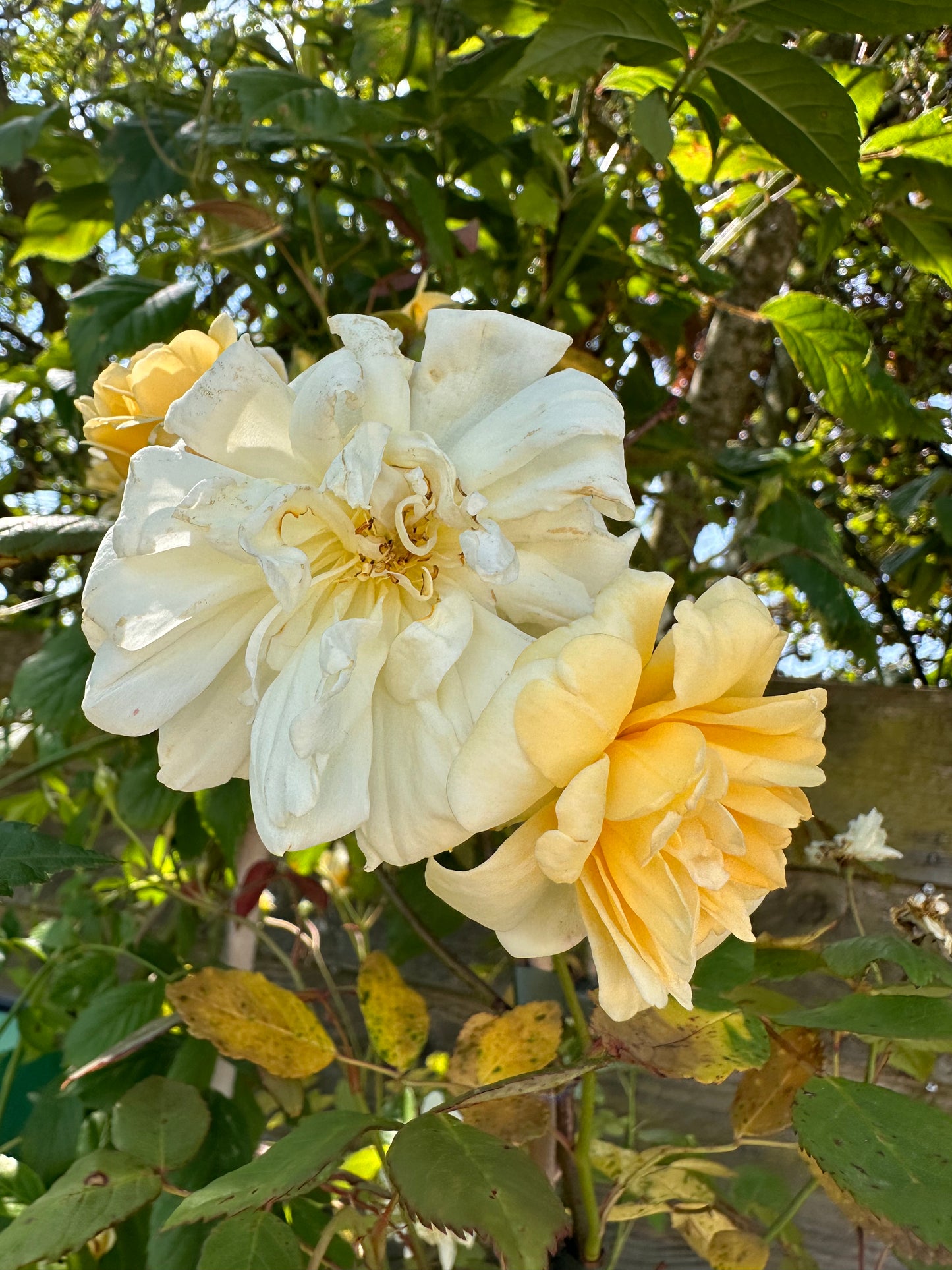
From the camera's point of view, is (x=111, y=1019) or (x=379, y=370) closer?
(x=379, y=370)

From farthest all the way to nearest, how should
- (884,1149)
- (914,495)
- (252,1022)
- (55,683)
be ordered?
(914,495)
(55,683)
(252,1022)
(884,1149)

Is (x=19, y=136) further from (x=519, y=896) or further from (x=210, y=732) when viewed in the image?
(x=519, y=896)

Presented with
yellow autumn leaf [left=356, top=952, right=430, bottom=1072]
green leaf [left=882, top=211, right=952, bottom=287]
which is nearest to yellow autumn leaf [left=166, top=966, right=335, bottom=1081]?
yellow autumn leaf [left=356, top=952, right=430, bottom=1072]

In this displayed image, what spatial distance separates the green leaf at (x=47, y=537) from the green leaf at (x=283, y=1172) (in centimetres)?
33

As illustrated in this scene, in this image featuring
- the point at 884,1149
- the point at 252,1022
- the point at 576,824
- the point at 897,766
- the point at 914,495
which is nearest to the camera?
the point at 576,824

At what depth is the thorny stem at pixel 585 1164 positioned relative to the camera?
47cm

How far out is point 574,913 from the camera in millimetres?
327

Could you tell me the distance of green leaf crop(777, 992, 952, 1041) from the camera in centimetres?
41

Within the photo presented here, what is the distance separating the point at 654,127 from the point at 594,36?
7 centimetres

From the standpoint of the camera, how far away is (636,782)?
0.96ft

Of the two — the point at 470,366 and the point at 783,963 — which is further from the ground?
the point at 470,366

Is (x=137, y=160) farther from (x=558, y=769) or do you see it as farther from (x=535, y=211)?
(x=558, y=769)

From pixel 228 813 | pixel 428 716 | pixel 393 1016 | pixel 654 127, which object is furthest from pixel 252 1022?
pixel 654 127

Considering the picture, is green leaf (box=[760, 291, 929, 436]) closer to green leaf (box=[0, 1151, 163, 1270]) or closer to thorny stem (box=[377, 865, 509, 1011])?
thorny stem (box=[377, 865, 509, 1011])
